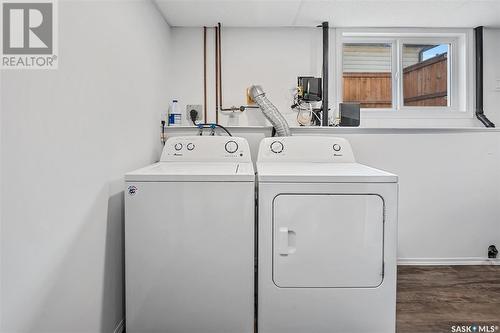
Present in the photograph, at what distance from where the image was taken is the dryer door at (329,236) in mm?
1534

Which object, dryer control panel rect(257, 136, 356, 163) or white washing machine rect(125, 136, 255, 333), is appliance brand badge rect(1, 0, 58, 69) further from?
dryer control panel rect(257, 136, 356, 163)

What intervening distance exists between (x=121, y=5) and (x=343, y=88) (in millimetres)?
1981

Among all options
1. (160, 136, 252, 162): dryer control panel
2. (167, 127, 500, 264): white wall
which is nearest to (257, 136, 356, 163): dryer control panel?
(160, 136, 252, 162): dryer control panel

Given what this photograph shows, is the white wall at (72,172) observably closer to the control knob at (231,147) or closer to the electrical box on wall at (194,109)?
the control knob at (231,147)

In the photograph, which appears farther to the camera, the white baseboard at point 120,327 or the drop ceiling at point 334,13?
the drop ceiling at point 334,13

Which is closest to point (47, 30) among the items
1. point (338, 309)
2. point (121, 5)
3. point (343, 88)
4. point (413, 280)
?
point (121, 5)

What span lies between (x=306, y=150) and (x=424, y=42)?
1.66m

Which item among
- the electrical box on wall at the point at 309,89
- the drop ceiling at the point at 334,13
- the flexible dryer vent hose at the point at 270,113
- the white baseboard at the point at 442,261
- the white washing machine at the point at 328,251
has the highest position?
the drop ceiling at the point at 334,13

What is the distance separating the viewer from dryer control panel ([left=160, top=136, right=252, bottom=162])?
7.43 ft

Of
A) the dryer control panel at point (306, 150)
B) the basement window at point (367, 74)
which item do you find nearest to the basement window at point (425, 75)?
the basement window at point (367, 74)

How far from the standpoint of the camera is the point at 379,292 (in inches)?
60.8

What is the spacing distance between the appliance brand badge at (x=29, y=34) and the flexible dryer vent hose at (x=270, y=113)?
1608 mm

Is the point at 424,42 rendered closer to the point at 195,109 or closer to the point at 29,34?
the point at 195,109

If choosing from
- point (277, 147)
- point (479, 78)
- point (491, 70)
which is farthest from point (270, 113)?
point (491, 70)
